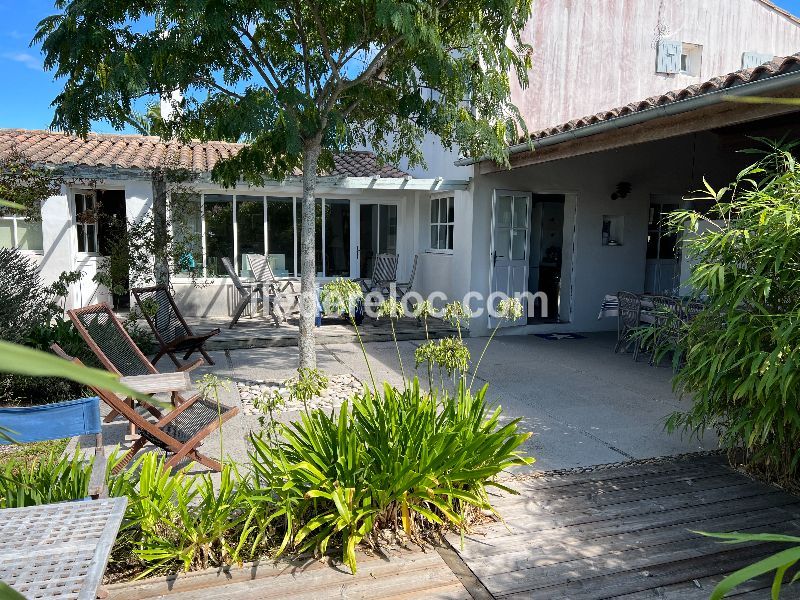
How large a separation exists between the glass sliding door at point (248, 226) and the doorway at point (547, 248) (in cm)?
547

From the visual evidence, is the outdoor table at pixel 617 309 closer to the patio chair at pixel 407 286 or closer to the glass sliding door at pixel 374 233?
the patio chair at pixel 407 286

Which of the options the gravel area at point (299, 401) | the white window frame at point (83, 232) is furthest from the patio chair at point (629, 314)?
the white window frame at point (83, 232)

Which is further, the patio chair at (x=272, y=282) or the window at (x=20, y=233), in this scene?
the patio chair at (x=272, y=282)

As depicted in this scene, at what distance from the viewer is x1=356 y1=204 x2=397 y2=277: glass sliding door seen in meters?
12.4

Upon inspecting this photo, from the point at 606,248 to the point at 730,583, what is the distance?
1061cm

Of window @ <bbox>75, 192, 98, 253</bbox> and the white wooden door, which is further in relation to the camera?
window @ <bbox>75, 192, 98, 253</bbox>

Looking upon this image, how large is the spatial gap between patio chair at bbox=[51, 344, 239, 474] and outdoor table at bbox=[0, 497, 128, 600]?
1084 millimetres

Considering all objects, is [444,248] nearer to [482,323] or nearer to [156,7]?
[482,323]

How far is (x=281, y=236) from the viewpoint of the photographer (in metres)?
11.9

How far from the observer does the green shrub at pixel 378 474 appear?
3.08 metres

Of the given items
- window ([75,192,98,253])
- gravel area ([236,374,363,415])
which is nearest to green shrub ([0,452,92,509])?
gravel area ([236,374,363,415])

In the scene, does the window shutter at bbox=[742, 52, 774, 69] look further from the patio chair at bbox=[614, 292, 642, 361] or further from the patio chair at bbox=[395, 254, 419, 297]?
the patio chair at bbox=[395, 254, 419, 297]

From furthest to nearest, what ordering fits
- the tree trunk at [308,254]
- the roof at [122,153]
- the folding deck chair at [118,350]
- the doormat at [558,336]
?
the roof at [122,153]
the doormat at [558,336]
the tree trunk at [308,254]
the folding deck chair at [118,350]

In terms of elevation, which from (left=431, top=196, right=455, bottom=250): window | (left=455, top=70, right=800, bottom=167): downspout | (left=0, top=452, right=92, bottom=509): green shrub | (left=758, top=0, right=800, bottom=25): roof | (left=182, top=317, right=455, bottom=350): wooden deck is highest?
(left=758, top=0, right=800, bottom=25): roof
